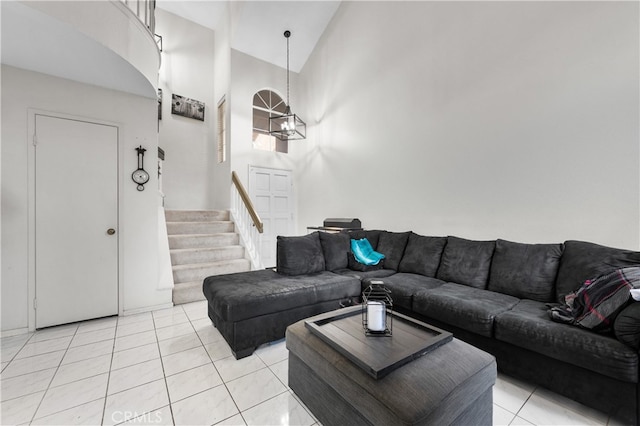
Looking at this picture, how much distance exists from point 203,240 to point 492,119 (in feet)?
14.4

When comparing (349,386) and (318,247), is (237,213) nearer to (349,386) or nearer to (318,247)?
(318,247)

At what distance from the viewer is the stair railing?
13.8 feet

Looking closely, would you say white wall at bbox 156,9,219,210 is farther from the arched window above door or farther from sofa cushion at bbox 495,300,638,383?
sofa cushion at bbox 495,300,638,383

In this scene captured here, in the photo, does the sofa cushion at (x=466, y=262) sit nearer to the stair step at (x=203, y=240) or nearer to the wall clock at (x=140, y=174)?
the stair step at (x=203, y=240)

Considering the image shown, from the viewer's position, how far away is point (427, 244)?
315 cm

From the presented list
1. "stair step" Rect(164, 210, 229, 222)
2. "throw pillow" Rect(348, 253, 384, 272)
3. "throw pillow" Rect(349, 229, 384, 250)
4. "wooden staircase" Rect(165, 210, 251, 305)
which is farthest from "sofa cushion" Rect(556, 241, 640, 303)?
"stair step" Rect(164, 210, 229, 222)

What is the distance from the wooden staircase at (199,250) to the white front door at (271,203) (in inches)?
31.0

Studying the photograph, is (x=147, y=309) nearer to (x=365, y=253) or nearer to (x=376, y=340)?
(x=365, y=253)

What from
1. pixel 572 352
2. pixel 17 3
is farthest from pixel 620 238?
pixel 17 3

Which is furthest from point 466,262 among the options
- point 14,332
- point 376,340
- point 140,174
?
point 14,332

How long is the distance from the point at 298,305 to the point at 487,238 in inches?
89.2

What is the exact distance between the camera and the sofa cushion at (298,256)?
294 cm

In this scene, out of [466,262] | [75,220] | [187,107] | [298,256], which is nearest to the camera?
[466,262]

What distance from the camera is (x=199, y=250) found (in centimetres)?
405
